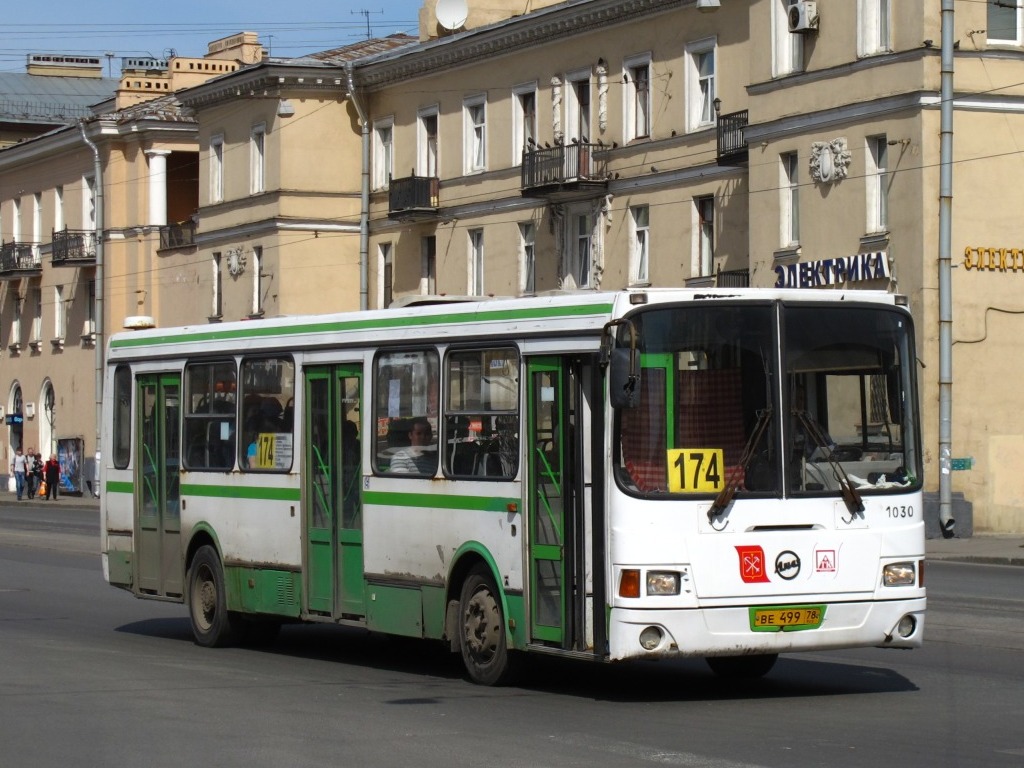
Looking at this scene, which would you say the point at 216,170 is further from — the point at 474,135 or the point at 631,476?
the point at 631,476

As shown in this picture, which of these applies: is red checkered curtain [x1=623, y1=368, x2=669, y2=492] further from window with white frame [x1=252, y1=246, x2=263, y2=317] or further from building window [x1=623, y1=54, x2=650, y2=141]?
window with white frame [x1=252, y1=246, x2=263, y2=317]

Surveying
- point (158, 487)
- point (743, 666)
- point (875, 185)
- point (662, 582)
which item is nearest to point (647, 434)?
point (662, 582)

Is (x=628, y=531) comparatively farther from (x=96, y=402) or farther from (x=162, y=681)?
(x=96, y=402)

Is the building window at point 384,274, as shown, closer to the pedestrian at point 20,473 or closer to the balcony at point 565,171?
the balcony at point 565,171

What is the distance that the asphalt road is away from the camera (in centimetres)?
991

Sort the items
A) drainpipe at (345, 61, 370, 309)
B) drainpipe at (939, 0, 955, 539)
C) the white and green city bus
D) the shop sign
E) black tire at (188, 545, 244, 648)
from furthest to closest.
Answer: drainpipe at (345, 61, 370, 309), the shop sign, drainpipe at (939, 0, 955, 539), black tire at (188, 545, 244, 648), the white and green city bus

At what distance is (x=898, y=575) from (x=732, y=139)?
27.6m

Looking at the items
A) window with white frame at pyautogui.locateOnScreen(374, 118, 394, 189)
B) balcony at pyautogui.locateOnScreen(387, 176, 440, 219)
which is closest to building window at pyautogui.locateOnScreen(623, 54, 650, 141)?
balcony at pyautogui.locateOnScreen(387, 176, 440, 219)

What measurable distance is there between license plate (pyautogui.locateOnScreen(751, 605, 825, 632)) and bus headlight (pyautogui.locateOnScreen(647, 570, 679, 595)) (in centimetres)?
51

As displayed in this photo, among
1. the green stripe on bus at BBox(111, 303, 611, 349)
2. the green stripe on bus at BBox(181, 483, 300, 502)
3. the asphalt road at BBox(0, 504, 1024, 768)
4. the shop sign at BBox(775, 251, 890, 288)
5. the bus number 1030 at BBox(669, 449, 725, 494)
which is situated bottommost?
the asphalt road at BBox(0, 504, 1024, 768)

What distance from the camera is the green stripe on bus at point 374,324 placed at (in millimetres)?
12203

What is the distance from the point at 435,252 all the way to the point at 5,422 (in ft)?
90.3

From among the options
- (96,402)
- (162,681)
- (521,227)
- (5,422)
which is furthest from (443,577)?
(5,422)

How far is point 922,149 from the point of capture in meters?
33.3
